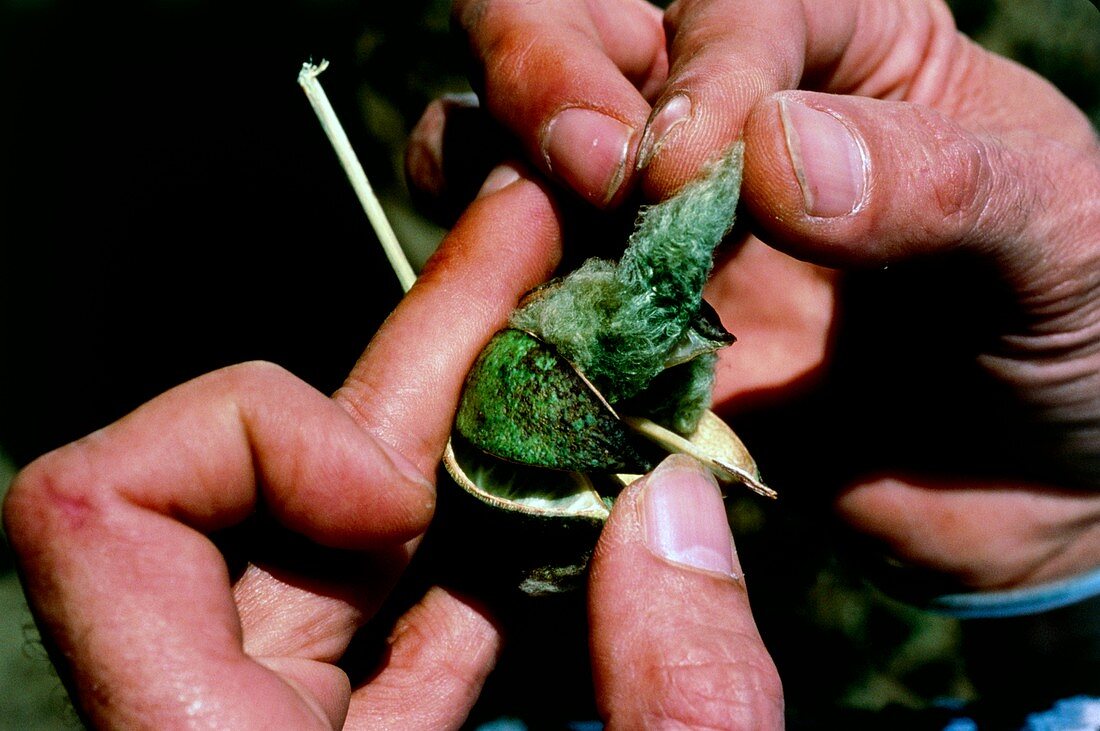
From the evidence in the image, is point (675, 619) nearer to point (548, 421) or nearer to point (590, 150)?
point (548, 421)

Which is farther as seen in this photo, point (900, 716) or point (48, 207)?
point (48, 207)

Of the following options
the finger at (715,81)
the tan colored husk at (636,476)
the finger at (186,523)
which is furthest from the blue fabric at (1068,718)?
the finger at (186,523)

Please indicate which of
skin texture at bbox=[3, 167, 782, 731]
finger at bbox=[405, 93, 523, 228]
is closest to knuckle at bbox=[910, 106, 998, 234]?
skin texture at bbox=[3, 167, 782, 731]

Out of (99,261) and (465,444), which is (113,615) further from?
(99,261)

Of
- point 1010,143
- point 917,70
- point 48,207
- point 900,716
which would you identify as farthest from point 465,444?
point 48,207

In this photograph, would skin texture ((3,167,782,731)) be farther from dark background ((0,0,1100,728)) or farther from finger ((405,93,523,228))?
dark background ((0,0,1100,728))

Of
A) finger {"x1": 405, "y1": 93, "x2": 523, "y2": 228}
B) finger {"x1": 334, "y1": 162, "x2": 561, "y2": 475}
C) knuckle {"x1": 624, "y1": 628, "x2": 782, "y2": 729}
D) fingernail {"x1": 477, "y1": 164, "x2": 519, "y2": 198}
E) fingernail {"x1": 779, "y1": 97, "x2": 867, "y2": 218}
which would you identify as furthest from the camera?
finger {"x1": 405, "y1": 93, "x2": 523, "y2": 228}
